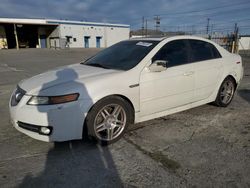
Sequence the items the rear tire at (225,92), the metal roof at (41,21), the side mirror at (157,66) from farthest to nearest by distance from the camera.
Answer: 1. the metal roof at (41,21)
2. the rear tire at (225,92)
3. the side mirror at (157,66)

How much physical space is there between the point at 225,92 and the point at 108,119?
307cm

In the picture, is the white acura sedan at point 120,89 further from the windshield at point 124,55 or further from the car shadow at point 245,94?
the car shadow at point 245,94

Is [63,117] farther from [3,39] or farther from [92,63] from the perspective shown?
[3,39]

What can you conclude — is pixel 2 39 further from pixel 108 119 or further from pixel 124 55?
pixel 108 119

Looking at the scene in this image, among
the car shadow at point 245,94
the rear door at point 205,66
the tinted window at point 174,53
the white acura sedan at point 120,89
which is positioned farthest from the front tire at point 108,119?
the car shadow at point 245,94

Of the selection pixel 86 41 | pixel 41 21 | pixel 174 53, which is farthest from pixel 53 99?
pixel 86 41

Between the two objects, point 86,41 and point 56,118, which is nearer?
point 56,118

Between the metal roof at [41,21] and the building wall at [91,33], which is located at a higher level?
the metal roof at [41,21]

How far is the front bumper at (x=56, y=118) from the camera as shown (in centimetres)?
282

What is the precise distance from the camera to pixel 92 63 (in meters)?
4.11

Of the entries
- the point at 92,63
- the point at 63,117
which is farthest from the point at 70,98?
the point at 92,63

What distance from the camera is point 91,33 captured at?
1651 inches

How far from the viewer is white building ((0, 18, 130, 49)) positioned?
35.8 m

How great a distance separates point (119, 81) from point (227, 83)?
2.93 meters
